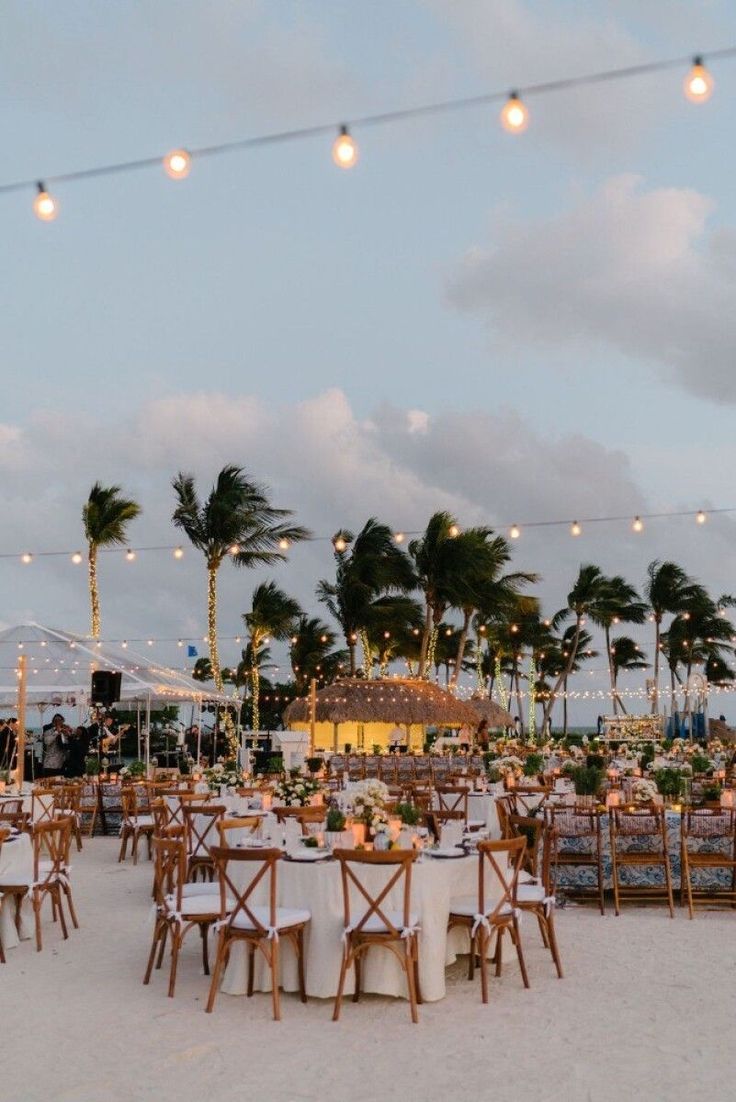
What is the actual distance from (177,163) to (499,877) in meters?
4.87

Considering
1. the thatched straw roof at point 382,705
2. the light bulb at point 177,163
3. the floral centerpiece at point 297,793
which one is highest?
Answer: the light bulb at point 177,163

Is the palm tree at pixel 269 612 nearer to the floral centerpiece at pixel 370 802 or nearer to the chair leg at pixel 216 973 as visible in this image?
the floral centerpiece at pixel 370 802

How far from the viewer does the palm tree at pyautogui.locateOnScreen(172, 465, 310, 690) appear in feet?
80.5

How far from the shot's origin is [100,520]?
2573cm

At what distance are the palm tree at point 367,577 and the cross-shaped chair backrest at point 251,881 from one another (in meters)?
26.2

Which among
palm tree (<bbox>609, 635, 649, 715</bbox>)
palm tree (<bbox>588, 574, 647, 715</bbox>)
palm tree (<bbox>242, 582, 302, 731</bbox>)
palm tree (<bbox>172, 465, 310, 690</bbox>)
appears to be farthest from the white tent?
palm tree (<bbox>609, 635, 649, 715</bbox>)

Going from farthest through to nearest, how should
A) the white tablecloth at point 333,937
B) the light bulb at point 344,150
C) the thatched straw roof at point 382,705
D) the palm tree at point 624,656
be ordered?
the palm tree at point 624,656 → the thatched straw roof at point 382,705 → the light bulb at point 344,150 → the white tablecloth at point 333,937

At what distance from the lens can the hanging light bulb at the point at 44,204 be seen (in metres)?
7.29

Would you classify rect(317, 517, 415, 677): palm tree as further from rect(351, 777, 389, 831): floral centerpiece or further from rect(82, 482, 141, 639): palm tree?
rect(351, 777, 389, 831): floral centerpiece

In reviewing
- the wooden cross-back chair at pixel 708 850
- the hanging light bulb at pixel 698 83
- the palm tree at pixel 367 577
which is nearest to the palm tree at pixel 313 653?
the palm tree at pixel 367 577

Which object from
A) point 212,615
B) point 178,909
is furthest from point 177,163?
point 212,615

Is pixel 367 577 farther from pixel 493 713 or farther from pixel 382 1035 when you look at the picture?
pixel 382 1035

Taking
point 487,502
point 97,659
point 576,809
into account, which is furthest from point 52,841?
point 487,502

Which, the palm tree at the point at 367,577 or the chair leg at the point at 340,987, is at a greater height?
the palm tree at the point at 367,577
